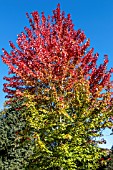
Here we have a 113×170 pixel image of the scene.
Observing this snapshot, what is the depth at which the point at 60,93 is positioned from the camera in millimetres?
16016

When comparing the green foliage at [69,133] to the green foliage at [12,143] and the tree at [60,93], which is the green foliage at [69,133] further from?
the green foliage at [12,143]

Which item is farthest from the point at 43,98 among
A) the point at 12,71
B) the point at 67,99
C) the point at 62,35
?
the point at 62,35

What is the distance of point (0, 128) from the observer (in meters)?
19.2

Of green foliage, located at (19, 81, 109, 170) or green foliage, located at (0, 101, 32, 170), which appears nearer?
green foliage, located at (19, 81, 109, 170)

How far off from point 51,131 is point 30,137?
7.96 feet

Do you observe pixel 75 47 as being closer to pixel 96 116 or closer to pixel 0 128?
pixel 96 116

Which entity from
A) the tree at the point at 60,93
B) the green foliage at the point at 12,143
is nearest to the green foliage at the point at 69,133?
the tree at the point at 60,93

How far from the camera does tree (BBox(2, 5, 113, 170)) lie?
13031 mm

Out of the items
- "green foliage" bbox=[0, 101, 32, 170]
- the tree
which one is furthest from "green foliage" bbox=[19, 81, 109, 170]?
"green foliage" bbox=[0, 101, 32, 170]

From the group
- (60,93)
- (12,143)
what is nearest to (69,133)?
A: (60,93)

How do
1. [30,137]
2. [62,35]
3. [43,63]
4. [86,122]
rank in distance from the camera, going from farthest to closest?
[62,35] < [43,63] < [30,137] < [86,122]

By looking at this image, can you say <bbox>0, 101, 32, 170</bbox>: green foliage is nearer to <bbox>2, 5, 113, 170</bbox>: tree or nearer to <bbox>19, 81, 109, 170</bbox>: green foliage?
<bbox>2, 5, 113, 170</bbox>: tree

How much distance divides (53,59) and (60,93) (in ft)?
6.85

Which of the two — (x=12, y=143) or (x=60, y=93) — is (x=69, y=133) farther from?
(x=12, y=143)
